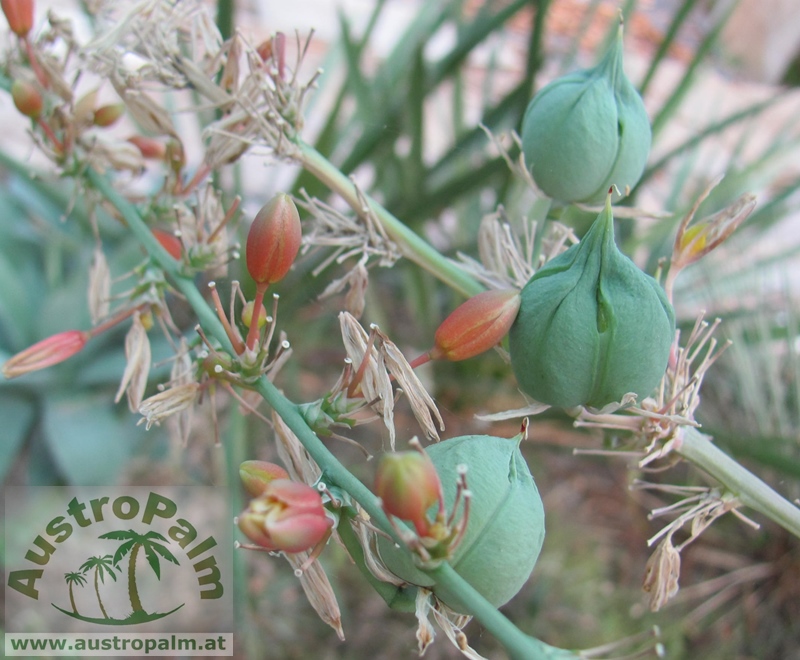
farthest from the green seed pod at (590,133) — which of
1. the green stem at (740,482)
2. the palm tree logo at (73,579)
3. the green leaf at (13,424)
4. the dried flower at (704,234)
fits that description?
the green leaf at (13,424)

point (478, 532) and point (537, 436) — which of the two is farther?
point (537, 436)

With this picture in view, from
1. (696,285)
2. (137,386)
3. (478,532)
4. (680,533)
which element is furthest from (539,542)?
(680,533)

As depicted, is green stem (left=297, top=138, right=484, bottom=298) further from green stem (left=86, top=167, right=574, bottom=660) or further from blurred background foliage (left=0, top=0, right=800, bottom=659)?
blurred background foliage (left=0, top=0, right=800, bottom=659)

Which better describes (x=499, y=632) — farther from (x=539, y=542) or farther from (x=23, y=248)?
(x=23, y=248)

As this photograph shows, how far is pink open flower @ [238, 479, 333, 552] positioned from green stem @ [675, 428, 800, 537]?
198mm

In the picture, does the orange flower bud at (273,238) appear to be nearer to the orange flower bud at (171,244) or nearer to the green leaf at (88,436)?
the orange flower bud at (171,244)

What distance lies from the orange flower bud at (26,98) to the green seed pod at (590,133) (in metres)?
Answer: 0.31

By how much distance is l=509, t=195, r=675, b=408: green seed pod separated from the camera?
314 millimetres

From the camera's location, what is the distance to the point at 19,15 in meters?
0.42

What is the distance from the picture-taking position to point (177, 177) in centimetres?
45

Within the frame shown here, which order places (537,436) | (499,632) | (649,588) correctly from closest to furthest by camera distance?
1. (499,632)
2. (649,588)
3. (537,436)

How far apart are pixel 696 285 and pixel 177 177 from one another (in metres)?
0.97

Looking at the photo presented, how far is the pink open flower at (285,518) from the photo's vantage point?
25cm

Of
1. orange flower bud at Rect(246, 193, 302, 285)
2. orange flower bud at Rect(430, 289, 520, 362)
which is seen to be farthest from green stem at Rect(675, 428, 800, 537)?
orange flower bud at Rect(246, 193, 302, 285)
